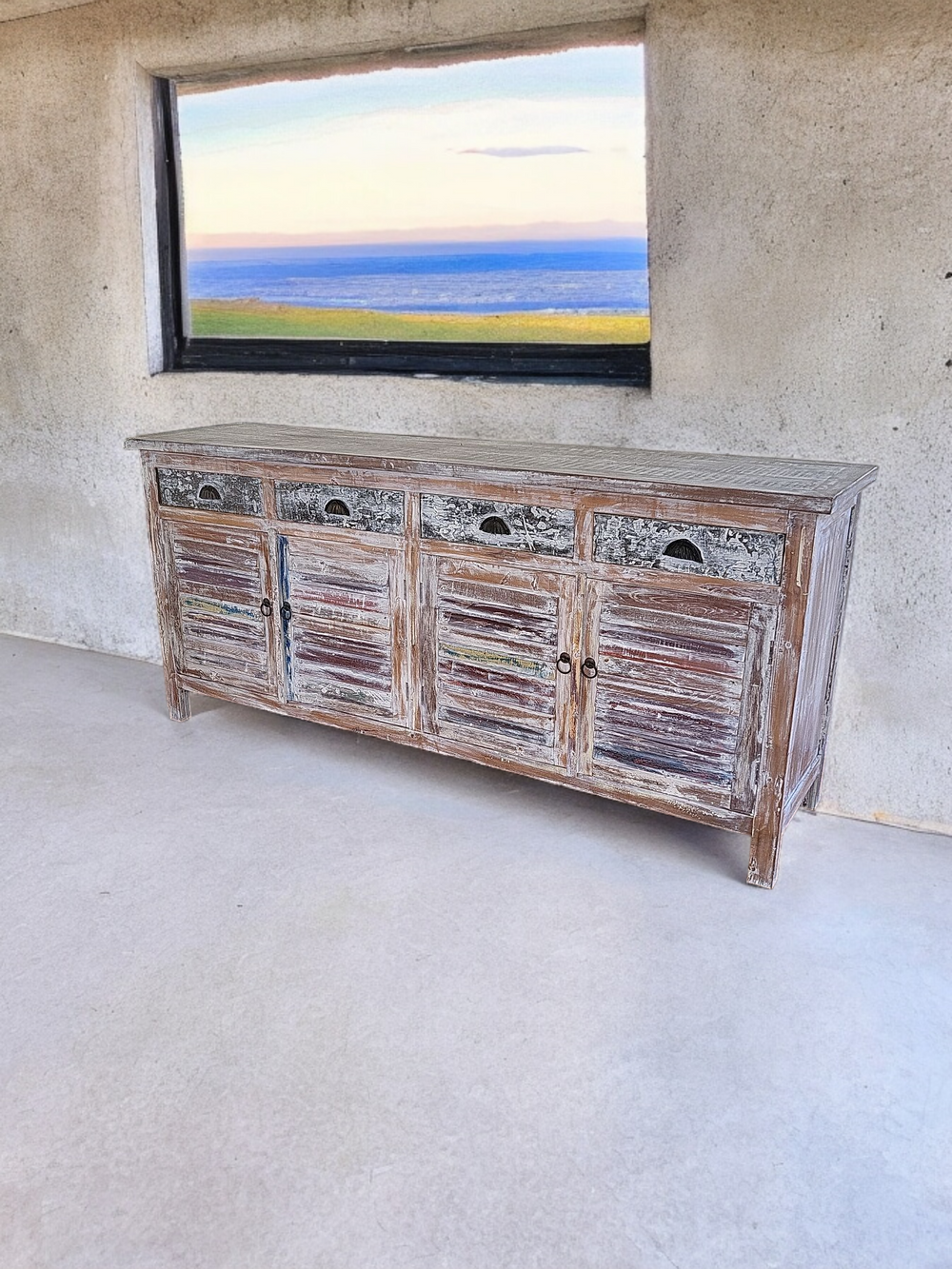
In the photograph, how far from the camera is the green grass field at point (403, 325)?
3176mm

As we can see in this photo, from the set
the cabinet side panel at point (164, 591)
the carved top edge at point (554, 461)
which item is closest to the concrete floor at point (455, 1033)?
the cabinet side panel at point (164, 591)

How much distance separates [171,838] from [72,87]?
2.93 meters

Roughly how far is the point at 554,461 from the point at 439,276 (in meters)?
1.09

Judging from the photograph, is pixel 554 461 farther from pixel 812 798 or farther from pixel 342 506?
pixel 812 798

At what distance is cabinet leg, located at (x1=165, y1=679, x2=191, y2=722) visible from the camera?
3551mm

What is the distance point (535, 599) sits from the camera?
2672 mm

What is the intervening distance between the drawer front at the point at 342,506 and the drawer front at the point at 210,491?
0.10 m

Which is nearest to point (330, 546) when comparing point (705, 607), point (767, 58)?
point (705, 607)

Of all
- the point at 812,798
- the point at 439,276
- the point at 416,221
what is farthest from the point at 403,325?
the point at 812,798

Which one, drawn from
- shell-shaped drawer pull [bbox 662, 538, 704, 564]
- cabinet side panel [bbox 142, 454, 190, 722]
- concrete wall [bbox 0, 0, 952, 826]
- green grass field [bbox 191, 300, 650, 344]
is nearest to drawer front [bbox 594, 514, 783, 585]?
shell-shaped drawer pull [bbox 662, 538, 704, 564]

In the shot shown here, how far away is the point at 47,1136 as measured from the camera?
1.74 meters

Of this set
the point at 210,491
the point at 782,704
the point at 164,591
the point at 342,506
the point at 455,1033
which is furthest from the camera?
the point at 164,591

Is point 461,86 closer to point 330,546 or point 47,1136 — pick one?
point 330,546

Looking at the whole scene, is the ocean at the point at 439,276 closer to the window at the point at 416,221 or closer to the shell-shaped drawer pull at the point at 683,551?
the window at the point at 416,221
